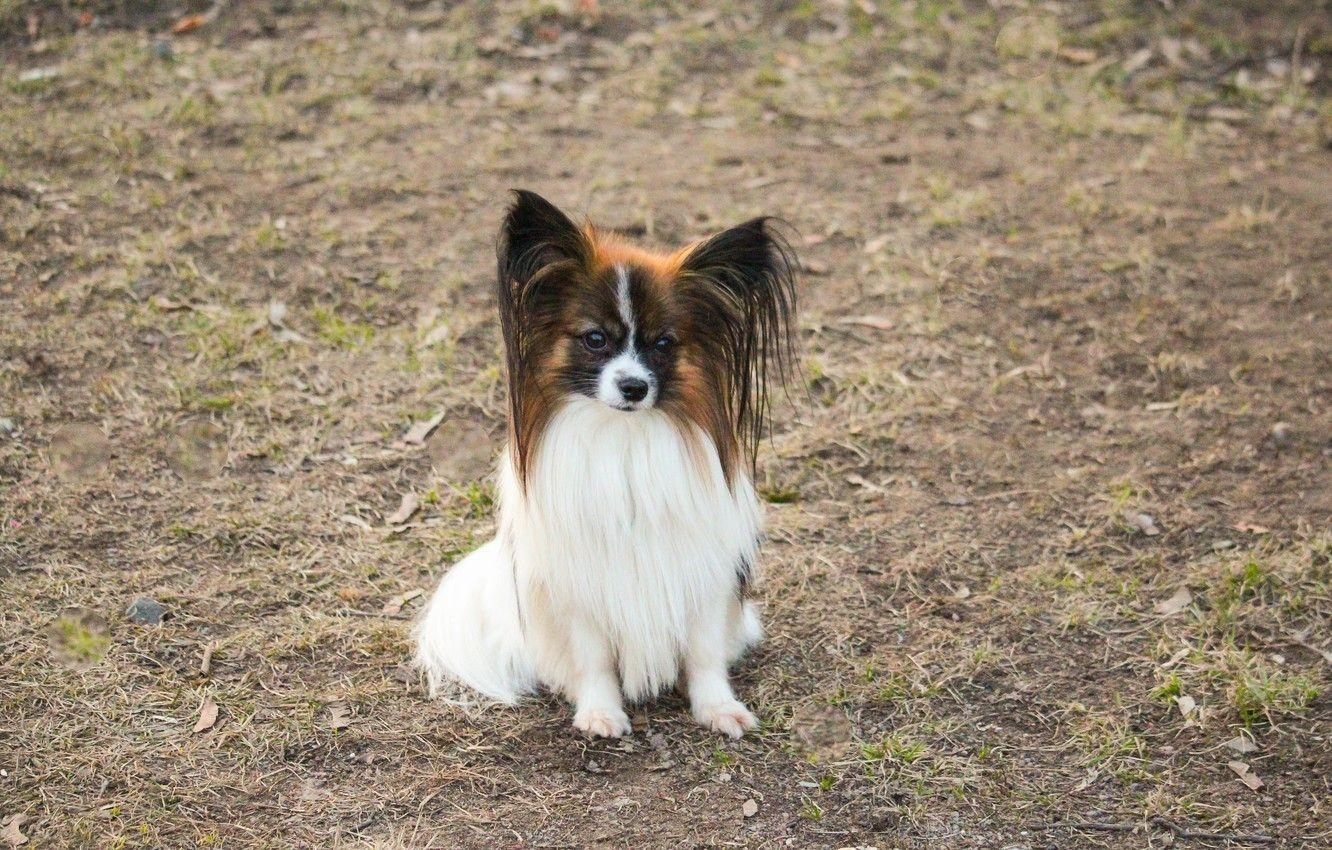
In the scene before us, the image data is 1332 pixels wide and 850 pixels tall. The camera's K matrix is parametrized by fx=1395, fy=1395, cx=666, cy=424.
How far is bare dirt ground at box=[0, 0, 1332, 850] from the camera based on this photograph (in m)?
3.40

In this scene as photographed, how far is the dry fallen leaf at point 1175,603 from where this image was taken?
3.99 meters

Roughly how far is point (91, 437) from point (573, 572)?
6.59ft

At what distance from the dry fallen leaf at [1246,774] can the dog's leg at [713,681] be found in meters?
1.18

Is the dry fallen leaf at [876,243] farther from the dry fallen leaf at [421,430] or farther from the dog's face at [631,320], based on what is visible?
the dog's face at [631,320]

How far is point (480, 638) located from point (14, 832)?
1.19m

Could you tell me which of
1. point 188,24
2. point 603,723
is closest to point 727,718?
point 603,723

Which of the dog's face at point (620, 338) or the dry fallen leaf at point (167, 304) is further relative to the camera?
the dry fallen leaf at point (167, 304)

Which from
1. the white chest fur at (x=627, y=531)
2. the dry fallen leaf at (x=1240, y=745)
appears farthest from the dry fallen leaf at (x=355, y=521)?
the dry fallen leaf at (x=1240, y=745)

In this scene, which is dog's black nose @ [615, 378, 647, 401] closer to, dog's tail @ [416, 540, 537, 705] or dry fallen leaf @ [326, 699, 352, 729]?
dog's tail @ [416, 540, 537, 705]

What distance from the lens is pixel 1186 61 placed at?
24.3 ft

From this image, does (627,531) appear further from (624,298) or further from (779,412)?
(779,412)

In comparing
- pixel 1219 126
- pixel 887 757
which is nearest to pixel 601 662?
pixel 887 757

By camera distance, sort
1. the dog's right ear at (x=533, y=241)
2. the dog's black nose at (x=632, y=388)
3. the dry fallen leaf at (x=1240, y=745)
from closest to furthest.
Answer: the dog's right ear at (x=533, y=241)
the dog's black nose at (x=632, y=388)
the dry fallen leaf at (x=1240, y=745)

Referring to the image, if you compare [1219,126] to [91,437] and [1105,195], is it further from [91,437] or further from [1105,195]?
[91,437]
